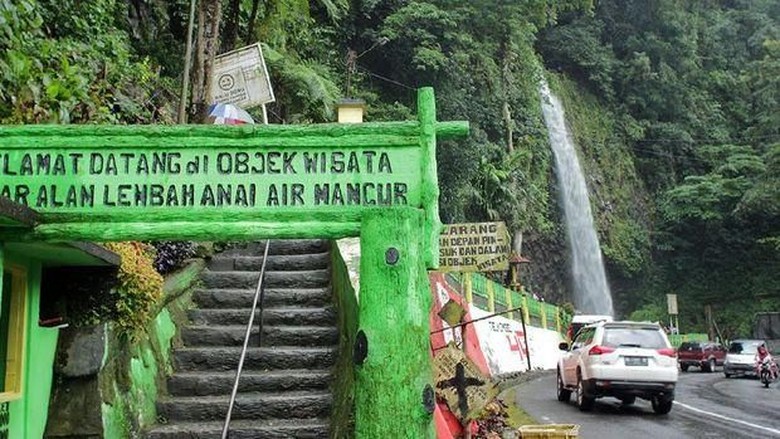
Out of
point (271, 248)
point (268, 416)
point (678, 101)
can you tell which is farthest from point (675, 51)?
point (268, 416)

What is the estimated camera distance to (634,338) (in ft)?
40.8

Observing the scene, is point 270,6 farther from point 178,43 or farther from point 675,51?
point 675,51

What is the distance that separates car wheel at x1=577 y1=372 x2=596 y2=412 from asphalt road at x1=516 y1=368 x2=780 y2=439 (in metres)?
0.13

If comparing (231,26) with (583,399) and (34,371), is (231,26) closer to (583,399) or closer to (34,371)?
(583,399)

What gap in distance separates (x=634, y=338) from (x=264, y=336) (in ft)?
22.7

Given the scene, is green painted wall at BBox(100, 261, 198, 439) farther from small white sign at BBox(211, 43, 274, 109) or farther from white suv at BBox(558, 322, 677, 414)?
white suv at BBox(558, 322, 677, 414)

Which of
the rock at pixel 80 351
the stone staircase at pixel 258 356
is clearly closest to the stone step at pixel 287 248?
the stone staircase at pixel 258 356

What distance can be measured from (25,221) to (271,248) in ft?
20.2

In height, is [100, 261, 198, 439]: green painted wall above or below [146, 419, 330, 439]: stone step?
above

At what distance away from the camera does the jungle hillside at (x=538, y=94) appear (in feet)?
34.3

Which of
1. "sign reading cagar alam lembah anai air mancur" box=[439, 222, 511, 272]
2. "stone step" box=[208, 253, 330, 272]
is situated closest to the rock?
"stone step" box=[208, 253, 330, 272]

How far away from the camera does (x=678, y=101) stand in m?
46.8

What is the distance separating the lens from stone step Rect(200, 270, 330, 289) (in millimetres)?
9172

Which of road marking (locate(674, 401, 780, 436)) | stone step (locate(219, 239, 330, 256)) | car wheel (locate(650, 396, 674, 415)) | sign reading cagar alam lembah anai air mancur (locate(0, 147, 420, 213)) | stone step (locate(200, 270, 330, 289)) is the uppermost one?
stone step (locate(219, 239, 330, 256))
